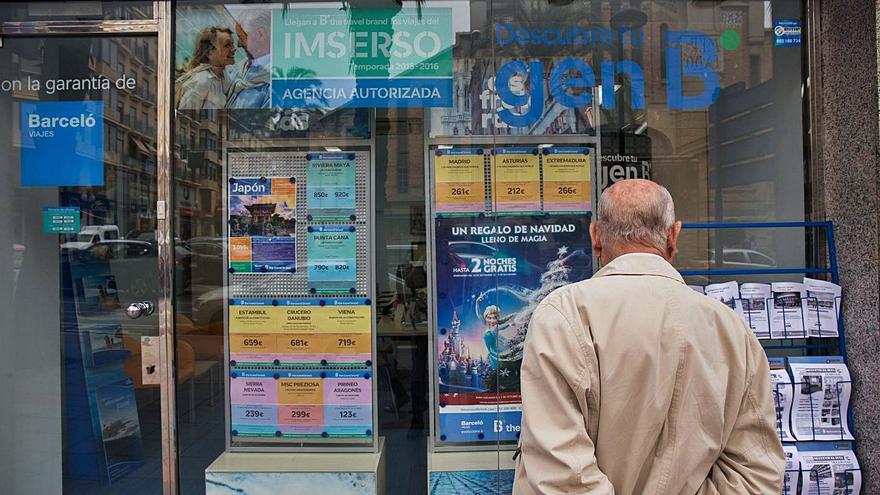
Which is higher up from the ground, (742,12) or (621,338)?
(742,12)

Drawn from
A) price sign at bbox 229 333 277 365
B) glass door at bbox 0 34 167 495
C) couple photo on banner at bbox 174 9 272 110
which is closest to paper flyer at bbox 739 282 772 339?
price sign at bbox 229 333 277 365

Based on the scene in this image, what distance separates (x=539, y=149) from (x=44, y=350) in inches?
134

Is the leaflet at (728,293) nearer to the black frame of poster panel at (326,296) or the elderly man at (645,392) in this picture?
the elderly man at (645,392)

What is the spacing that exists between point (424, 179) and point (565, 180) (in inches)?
34.6

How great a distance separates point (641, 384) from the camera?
158cm

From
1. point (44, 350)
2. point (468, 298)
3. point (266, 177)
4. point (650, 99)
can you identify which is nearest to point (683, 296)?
point (468, 298)

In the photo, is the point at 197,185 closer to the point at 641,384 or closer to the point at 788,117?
the point at 641,384

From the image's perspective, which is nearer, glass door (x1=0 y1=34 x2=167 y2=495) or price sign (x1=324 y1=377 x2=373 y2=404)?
glass door (x1=0 y1=34 x2=167 y2=495)

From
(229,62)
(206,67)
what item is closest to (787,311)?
(229,62)

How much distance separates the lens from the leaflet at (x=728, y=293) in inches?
134

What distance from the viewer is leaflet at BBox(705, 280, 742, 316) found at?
11.2 ft

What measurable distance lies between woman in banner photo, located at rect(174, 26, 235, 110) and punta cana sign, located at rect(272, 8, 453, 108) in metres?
0.33

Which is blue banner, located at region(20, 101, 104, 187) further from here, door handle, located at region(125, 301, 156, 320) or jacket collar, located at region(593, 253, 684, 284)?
jacket collar, located at region(593, 253, 684, 284)

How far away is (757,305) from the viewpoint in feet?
11.4
